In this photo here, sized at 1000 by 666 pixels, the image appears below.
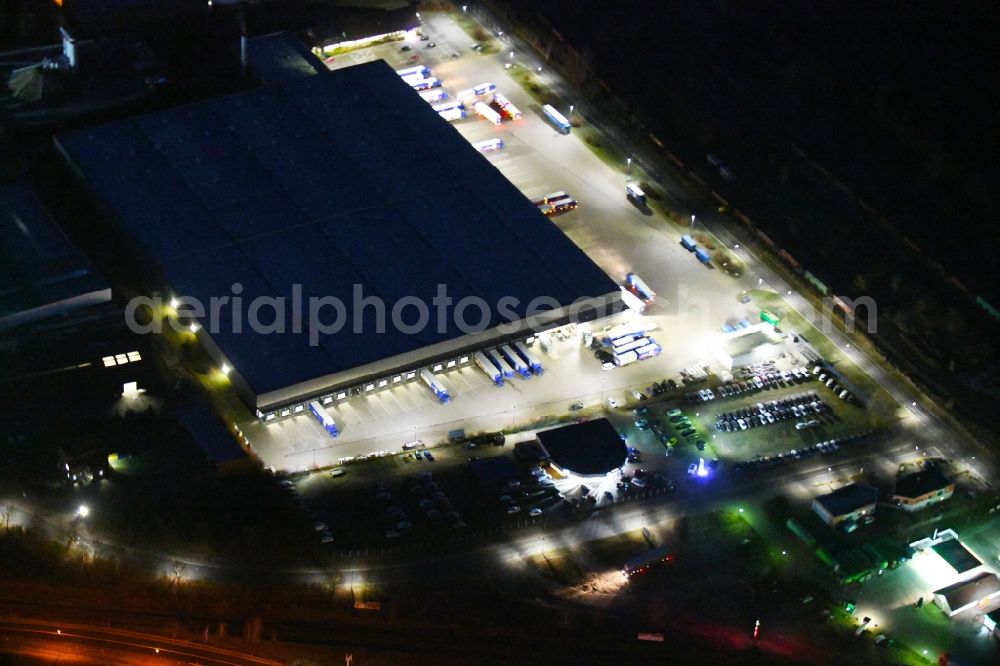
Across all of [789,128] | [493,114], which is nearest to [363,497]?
[493,114]

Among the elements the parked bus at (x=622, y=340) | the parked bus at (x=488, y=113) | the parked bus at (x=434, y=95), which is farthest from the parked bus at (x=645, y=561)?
the parked bus at (x=434, y=95)

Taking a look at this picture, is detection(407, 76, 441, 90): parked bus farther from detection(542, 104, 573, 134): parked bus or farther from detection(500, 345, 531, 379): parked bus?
detection(500, 345, 531, 379): parked bus

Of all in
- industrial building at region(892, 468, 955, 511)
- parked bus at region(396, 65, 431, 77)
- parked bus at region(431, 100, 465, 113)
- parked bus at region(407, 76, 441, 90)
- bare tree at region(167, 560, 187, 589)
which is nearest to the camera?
bare tree at region(167, 560, 187, 589)

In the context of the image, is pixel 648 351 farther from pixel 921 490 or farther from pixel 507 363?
pixel 921 490

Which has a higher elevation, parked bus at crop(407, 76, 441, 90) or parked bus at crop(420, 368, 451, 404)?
parked bus at crop(407, 76, 441, 90)

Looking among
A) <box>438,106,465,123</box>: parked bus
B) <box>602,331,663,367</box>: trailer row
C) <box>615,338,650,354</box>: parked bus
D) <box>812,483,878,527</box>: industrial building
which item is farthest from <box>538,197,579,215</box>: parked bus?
<box>812,483,878,527</box>: industrial building
